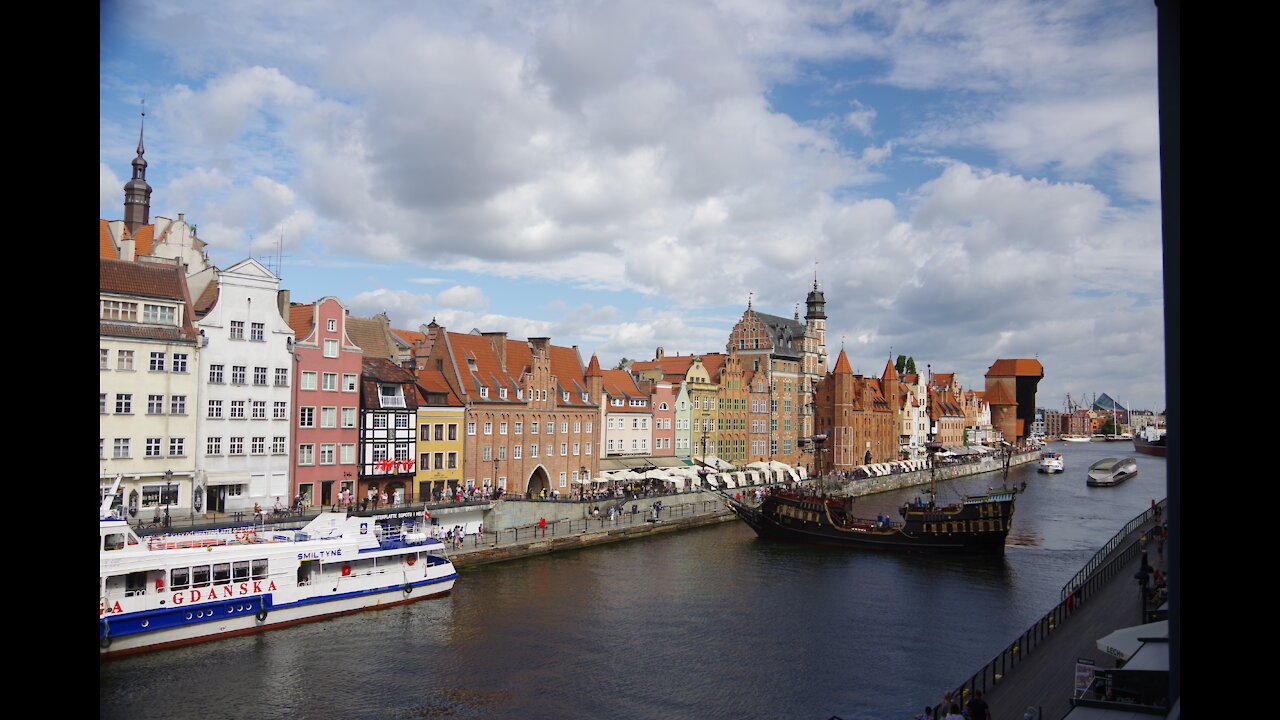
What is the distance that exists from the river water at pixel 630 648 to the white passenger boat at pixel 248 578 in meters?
0.61

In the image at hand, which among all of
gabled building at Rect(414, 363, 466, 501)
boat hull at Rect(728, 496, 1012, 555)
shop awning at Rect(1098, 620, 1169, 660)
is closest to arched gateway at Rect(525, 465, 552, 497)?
gabled building at Rect(414, 363, 466, 501)

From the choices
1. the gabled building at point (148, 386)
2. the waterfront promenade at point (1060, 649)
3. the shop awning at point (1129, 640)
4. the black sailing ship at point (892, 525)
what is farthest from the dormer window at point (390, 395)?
the shop awning at point (1129, 640)

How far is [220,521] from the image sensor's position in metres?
37.8

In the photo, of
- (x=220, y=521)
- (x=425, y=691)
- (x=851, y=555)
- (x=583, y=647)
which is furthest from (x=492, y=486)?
(x=425, y=691)

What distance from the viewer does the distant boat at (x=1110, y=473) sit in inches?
3674

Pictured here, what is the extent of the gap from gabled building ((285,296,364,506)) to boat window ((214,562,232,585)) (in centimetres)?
1391

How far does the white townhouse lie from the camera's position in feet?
133

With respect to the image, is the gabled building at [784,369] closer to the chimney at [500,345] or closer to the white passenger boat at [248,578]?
the chimney at [500,345]
